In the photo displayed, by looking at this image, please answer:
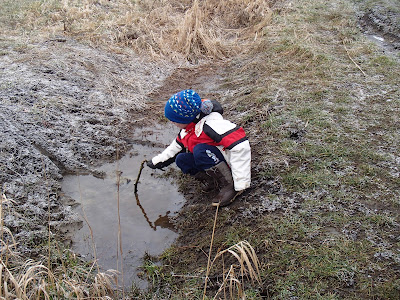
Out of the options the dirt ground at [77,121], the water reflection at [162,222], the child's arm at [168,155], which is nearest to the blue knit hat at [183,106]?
the child's arm at [168,155]

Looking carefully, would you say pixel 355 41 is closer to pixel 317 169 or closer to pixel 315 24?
pixel 315 24

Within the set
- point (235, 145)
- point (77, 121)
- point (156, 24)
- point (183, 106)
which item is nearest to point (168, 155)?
point (183, 106)

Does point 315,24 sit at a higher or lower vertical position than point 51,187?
higher

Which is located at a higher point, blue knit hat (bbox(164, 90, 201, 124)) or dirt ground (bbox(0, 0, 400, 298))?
blue knit hat (bbox(164, 90, 201, 124))

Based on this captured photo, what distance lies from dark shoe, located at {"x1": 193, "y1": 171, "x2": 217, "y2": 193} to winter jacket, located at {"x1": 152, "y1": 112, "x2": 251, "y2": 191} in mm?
293

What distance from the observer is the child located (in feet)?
11.1

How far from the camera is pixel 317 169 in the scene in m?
3.71

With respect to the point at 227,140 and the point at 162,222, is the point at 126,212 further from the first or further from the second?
the point at 227,140

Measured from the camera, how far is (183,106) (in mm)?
3361

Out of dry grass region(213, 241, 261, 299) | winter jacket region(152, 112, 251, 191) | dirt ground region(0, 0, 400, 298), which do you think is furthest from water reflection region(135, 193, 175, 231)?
dry grass region(213, 241, 261, 299)

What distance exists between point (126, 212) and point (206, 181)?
86 cm

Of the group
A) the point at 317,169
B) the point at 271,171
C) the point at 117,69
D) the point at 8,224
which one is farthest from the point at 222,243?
the point at 117,69

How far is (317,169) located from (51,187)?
265 centimetres

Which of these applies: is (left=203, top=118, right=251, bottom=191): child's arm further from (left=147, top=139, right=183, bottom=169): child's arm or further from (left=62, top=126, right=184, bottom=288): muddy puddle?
(left=62, top=126, right=184, bottom=288): muddy puddle
